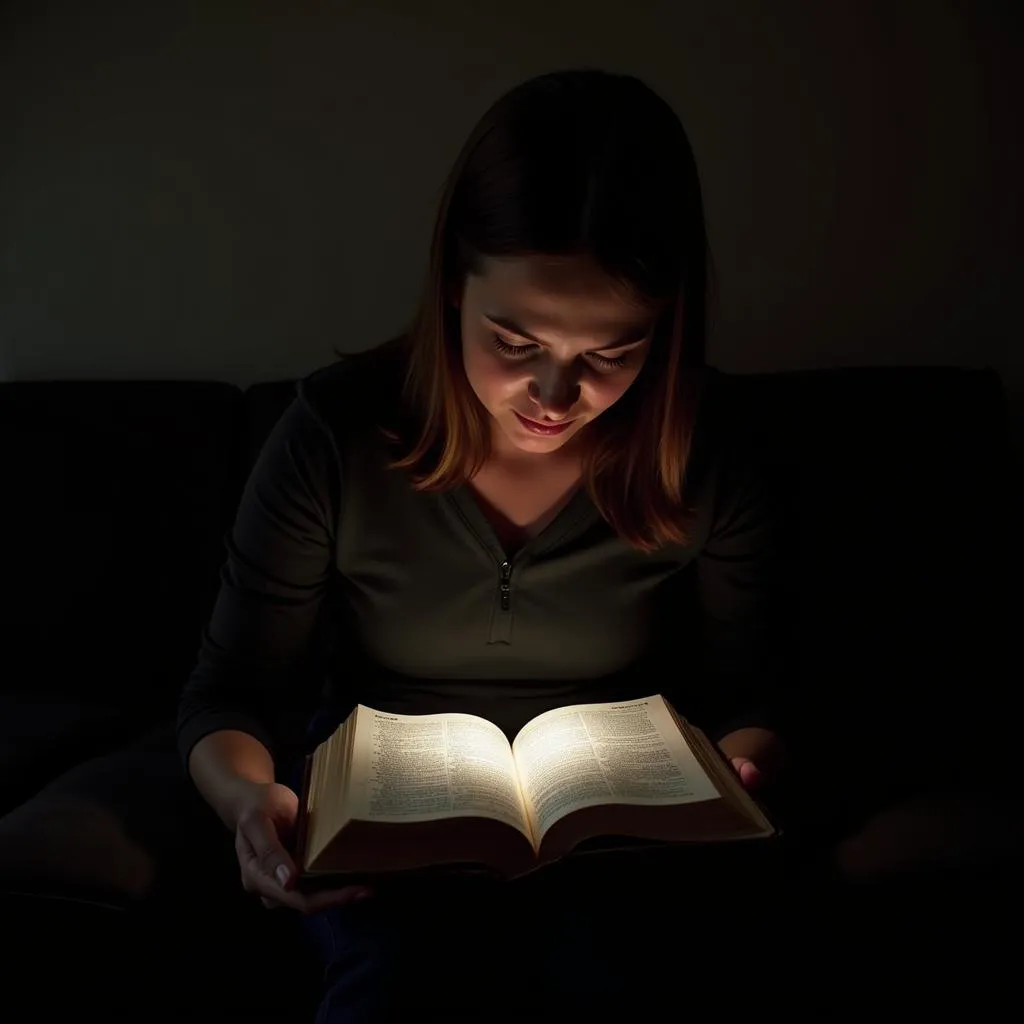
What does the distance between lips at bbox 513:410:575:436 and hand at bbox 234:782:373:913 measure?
43cm

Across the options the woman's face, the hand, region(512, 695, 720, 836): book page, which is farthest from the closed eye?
the hand

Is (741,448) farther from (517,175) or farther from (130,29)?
(130,29)

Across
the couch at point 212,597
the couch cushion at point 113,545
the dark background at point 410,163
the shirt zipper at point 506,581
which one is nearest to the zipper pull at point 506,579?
the shirt zipper at point 506,581

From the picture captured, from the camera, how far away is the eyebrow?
865 mm

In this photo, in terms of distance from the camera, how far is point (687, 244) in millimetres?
890

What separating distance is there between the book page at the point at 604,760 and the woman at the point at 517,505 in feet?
0.31

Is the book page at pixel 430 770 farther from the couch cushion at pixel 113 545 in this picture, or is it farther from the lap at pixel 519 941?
the couch cushion at pixel 113 545

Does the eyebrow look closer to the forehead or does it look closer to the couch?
the forehead

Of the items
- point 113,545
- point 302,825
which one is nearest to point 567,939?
point 302,825

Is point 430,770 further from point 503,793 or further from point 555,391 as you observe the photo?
point 555,391

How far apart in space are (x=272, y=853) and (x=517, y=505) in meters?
0.48

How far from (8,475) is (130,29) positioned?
806 millimetres

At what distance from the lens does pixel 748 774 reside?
0.91 meters

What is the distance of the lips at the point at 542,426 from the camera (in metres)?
0.94
